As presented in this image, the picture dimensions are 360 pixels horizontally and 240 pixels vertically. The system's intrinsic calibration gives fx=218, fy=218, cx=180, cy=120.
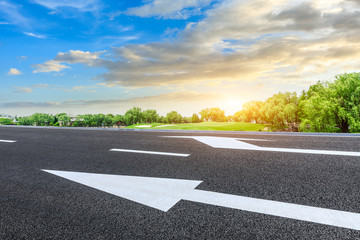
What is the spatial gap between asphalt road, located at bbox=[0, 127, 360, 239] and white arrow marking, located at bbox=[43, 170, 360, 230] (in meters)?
0.11

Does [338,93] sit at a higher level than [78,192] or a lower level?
higher

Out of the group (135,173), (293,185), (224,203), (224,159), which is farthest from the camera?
(224,159)

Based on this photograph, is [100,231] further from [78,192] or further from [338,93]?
[338,93]

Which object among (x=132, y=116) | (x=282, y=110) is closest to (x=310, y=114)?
(x=282, y=110)

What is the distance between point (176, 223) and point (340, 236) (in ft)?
5.07

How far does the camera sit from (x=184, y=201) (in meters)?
2.85

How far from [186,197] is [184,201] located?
127 mm

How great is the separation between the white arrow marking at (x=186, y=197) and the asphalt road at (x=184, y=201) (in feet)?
0.36

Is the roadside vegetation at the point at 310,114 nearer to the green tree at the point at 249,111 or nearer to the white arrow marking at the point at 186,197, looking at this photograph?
the green tree at the point at 249,111

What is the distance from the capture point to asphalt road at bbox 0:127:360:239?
218cm

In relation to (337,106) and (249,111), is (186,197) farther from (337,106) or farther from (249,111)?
(249,111)

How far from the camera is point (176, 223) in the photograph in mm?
2303

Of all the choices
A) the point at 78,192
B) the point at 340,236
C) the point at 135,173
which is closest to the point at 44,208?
the point at 78,192

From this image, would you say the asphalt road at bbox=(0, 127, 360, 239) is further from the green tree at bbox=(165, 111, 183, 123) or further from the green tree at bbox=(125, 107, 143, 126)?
the green tree at bbox=(165, 111, 183, 123)
